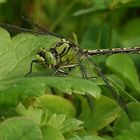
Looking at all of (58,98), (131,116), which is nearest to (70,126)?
(131,116)

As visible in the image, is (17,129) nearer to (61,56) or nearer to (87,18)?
(61,56)

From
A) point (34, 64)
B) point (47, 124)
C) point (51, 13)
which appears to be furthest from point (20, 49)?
point (51, 13)

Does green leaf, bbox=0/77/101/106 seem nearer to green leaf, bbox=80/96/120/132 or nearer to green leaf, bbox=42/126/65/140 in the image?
green leaf, bbox=42/126/65/140

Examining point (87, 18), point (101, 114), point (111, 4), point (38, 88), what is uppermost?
A: point (111, 4)

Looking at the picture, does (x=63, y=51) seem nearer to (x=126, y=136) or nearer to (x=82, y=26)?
(x=126, y=136)

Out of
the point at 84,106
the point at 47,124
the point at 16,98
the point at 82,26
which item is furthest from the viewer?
the point at 82,26

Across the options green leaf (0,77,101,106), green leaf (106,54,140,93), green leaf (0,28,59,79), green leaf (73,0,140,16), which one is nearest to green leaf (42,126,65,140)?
green leaf (0,77,101,106)

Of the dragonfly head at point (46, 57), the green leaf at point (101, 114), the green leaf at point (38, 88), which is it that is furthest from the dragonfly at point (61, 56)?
the green leaf at point (38, 88)
